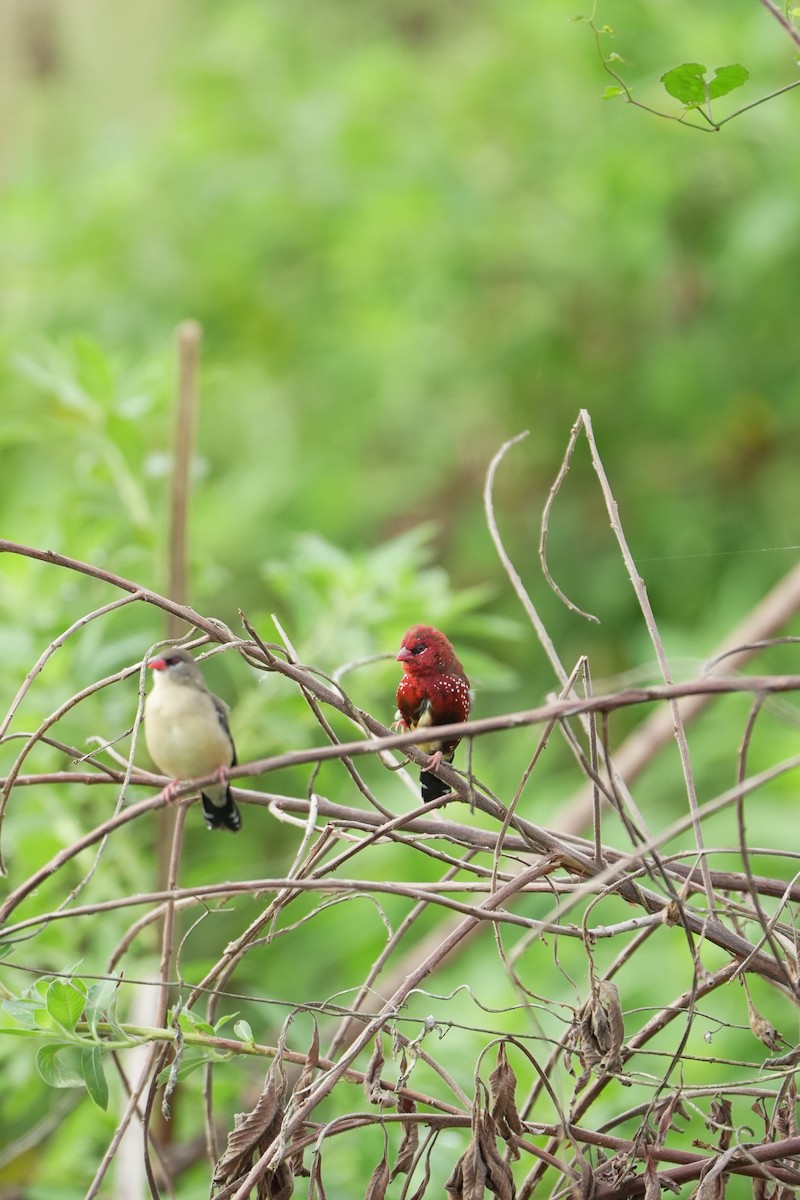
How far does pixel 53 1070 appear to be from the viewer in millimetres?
1293

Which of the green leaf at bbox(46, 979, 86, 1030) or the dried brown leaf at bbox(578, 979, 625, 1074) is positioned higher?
the dried brown leaf at bbox(578, 979, 625, 1074)

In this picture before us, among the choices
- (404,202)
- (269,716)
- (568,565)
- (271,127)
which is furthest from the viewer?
(271,127)

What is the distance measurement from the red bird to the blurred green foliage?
95 cm

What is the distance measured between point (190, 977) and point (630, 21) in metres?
3.04

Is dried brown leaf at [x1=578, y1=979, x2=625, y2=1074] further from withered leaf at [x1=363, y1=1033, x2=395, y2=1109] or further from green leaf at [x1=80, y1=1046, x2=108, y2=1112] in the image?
green leaf at [x1=80, y1=1046, x2=108, y2=1112]

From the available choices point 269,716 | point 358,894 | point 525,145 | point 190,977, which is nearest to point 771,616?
point 269,716

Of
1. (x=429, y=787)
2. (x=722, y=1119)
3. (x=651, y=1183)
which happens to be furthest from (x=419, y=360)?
(x=651, y=1183)

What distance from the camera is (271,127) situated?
5691 millimetres

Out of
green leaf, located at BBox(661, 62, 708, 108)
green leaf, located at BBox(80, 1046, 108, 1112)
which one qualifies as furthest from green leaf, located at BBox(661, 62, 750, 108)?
green leaf, located at BBox(80, 1046, 108, 1112)

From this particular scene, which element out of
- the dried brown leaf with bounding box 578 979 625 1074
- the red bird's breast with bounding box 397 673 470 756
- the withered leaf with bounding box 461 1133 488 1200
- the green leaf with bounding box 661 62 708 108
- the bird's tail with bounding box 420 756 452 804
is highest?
the green leaf with bounding box 661 62 708 108

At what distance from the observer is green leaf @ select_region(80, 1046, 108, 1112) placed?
125 cm

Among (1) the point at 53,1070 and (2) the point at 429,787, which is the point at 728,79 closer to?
(2) the point at 429,787

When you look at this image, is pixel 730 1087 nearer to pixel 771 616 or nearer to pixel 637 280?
pixel 771 616

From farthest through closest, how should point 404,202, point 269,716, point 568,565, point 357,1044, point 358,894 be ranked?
1. point 404,202
2. point 568,565
3. point 269,716
4. point 358,894
5. point 357,1044
